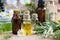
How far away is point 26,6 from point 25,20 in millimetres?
493

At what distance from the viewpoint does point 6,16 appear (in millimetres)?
1311

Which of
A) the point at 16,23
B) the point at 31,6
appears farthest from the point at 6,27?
the point at 31,6

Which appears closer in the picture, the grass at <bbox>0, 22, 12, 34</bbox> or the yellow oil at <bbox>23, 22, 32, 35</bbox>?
the yellow oil at <bbox>23, 22, 32, 35</bbox>

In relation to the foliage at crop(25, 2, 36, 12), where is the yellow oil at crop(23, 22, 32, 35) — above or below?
below

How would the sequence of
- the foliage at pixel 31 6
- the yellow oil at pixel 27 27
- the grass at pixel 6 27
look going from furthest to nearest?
1. the foliage at pixel 31 6
2. the grass at pixel 6 27
3. the yellow oil at pixel 27 27

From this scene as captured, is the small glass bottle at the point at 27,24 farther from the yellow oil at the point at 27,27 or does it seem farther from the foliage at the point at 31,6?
the foliage at the point at 31,6

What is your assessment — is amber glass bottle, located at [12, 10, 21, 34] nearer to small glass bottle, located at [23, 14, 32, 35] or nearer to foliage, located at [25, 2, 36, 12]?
small glass bottle, located at [23, 14, 32, 35]

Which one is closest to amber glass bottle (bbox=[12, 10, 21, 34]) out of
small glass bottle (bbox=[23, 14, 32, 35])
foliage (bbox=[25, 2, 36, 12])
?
small glass bottle (bbox=[23, 14, 32, 35])

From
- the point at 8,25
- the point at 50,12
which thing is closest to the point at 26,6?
the point at 50,12

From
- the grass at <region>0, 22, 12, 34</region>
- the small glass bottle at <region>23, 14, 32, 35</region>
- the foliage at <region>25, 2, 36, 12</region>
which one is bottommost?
the grass at <region>0, 22, 12, 34</region>

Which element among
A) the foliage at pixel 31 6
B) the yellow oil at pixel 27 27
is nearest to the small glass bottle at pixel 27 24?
the yellow oil at pixel 27 27

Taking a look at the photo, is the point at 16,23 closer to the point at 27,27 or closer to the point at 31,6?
the point at 27,27

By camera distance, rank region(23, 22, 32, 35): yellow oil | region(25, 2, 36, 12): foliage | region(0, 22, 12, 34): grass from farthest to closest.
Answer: region(25, 2, 36, 12): foliage < region(0, 22, 12, 34): grass < region(23, 22, 32, 35): yellow oil

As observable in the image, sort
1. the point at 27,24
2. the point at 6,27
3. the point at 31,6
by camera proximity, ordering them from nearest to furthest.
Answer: the point at 27,24 < the point at 6,27 < the point at 31,6
